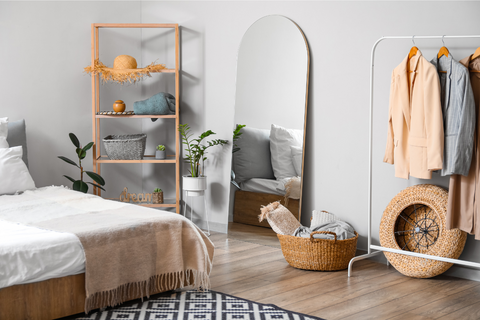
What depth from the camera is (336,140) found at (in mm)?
3432

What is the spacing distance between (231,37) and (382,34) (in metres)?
1.34

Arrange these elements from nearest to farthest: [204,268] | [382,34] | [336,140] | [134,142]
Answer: [204,268] → [382,34] → [336,140] → [134,142]

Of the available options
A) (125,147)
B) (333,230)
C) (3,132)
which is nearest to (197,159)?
(125,147)

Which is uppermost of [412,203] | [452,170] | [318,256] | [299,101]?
[299,101]

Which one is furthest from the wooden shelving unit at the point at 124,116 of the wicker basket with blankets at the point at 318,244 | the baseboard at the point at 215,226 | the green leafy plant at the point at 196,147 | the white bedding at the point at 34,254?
the white bedding at the point at 34,254

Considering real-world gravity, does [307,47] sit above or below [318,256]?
above

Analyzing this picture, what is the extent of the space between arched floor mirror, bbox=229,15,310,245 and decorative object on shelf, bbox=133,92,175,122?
1.92ft

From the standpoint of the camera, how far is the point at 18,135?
3723mm

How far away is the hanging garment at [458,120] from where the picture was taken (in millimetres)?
2541

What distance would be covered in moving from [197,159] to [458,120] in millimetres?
2077

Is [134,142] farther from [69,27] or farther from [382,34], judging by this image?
[382,34]

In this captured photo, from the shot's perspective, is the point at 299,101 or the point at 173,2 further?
the point at 173,2

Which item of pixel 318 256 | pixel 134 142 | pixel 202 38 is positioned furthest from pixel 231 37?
pixel 318 256

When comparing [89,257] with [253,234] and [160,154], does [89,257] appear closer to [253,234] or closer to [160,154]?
[253,234]
